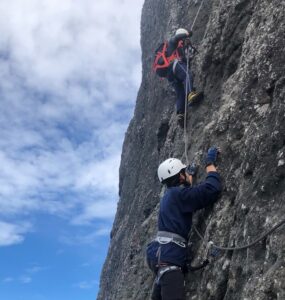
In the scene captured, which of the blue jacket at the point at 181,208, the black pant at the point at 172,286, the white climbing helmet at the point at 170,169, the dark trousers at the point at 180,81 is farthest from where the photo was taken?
the dark trousers at the point at 180,81

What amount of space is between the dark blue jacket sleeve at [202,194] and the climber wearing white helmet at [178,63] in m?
4.75

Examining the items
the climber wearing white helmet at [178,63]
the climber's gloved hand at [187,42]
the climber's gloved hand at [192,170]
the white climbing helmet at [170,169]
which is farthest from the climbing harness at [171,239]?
the climber's gloved hand at [187,42]

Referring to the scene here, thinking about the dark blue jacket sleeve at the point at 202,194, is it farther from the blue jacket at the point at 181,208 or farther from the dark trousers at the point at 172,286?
the dark trousers at the point at 172,286

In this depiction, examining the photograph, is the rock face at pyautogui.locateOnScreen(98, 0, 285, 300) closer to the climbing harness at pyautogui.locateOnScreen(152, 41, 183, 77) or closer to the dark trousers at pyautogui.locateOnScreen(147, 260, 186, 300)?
the dark trousers at pyautogui.locateOnScreen(147, 260, 186, 300)

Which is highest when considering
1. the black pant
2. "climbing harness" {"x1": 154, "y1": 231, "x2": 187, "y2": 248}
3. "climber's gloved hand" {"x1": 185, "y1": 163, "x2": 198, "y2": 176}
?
"climber's gloved hand" {"x1": 185, "y1": 163, "x2": 198, "y2": 176}

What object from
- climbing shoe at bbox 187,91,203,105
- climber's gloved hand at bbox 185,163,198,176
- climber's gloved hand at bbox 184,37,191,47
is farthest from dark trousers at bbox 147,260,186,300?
climber's gloved hand at bbox 184,37,191,47

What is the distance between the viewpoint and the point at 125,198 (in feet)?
73.3

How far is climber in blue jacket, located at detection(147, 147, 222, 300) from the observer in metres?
7.82

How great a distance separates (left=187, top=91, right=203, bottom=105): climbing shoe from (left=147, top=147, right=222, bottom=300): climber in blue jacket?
328cm

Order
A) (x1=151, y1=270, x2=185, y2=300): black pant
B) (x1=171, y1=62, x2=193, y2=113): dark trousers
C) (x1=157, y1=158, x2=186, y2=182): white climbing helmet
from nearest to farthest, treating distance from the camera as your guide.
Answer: (x1=151, y1=270, x2=185, y2=300): black pant → (x1=157, y1=158, x2=186, y2=182): white climbing helmet → (x1=171, y1=62, x2=193, y2=113): dark trousers

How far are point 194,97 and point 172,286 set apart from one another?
544 centimetres

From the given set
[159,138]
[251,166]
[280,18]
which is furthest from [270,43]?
[159,138]

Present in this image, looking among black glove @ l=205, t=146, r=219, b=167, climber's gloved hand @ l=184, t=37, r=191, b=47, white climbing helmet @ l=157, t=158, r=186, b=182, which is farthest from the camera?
climber's gloved hand @ l=184, t=37, r=191, b=47

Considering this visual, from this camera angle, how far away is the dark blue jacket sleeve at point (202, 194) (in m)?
8.07
